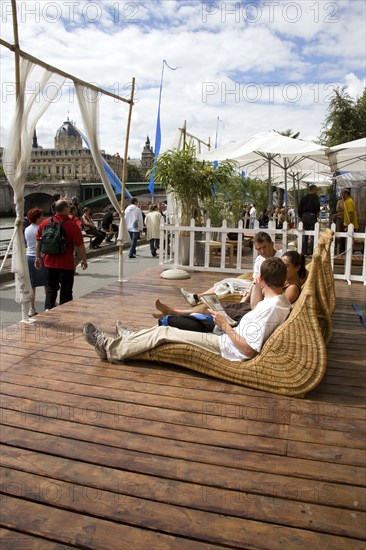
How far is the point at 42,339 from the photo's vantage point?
4426 mm

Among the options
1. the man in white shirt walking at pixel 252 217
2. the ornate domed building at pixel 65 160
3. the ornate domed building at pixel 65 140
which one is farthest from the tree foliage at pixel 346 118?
the ornate domed building at pixel 65 140

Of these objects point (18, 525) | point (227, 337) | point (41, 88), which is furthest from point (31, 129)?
point (18, 525)

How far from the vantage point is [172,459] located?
2.38 meters

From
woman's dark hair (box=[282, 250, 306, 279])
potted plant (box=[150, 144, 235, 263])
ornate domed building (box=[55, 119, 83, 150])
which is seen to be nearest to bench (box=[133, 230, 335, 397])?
woman's dark hair (box=[282, 250, 306, 279])

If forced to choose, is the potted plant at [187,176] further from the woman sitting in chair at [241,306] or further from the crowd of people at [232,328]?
the crowd of people at [232,328]

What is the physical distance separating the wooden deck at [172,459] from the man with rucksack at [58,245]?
186 cm

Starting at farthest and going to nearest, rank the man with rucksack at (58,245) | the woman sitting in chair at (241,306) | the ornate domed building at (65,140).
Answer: the ornate domed building at (65,140) < the man with rucksack at (58,245) < the woman sitting in chair at (241,306)

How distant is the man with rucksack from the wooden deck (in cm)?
186

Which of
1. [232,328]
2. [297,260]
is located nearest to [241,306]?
[297,260]

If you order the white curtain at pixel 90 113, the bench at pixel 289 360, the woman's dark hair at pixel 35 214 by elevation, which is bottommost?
the bench at pixel 289 360

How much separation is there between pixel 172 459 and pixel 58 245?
12.0ft

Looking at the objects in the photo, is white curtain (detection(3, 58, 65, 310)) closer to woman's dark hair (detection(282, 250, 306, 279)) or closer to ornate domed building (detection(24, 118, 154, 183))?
woman's dark hair (detection(282, 250, 306, 279))

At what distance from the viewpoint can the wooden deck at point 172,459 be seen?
1.88m

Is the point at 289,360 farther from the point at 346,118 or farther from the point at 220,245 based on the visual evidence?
the point at 346,118
